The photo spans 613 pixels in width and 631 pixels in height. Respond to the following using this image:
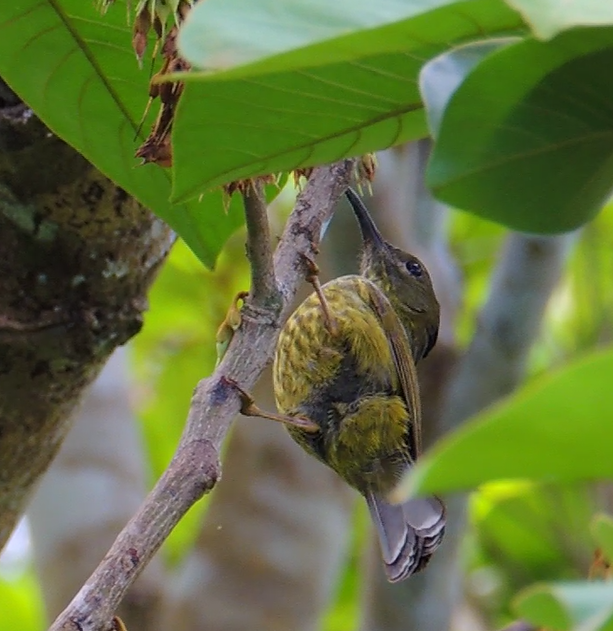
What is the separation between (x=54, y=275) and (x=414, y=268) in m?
1.36

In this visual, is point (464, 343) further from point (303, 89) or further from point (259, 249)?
point (303, 89)

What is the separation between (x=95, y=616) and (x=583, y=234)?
11.1 ft

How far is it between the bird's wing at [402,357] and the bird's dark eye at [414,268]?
0.17 m

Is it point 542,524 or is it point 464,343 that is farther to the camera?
point 464,343

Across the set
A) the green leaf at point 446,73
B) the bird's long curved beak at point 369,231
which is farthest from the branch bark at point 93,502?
the green leaf at point 446,73

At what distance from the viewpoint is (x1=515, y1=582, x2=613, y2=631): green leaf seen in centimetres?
66

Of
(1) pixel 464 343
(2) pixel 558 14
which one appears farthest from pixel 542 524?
(2) pixel 558 14

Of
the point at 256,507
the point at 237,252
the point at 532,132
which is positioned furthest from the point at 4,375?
the point at 237,252

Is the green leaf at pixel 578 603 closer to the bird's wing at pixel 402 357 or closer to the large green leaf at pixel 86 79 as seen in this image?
the large green leaf at pixel 86 79

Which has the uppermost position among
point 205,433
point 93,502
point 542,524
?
point 205,433

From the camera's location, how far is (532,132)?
0.92 m

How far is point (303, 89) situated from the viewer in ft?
3.18

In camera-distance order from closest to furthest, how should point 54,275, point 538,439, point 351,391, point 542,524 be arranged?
point 538,439, point 54,275, point 351,391, point 542,524

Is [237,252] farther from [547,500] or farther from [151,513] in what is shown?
[151,513]
